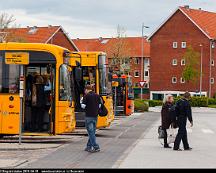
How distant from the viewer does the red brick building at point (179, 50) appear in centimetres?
9794

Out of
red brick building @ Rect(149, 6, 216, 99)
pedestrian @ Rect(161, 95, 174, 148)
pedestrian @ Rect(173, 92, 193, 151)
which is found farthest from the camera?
red brick building @ Rect(149, 6, 216, 99)

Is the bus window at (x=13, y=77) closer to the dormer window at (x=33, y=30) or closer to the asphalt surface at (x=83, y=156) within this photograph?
the asphalt surface at (x=83, y=156)

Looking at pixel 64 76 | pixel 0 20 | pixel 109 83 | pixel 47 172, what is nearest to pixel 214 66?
pixel 0 20

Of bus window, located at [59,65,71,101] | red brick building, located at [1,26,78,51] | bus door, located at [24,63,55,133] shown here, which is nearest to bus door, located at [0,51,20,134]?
bus door, located at [24,63,55,133]

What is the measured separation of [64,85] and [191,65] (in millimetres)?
73194

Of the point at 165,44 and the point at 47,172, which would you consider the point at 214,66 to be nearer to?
the point at 165,44

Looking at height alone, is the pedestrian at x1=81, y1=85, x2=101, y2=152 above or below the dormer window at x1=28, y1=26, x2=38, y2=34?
below

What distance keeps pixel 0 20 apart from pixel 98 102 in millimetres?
46883

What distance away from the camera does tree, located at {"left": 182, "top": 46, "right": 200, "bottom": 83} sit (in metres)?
92.4

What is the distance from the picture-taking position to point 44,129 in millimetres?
20328

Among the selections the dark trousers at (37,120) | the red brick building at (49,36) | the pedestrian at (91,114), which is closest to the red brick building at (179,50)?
the red brick building at (49,36)

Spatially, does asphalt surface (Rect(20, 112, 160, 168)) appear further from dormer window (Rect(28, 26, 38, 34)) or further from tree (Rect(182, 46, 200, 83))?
dormer window (Rect(28, 26, 38, 34))

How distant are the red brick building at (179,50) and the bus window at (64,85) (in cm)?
7767

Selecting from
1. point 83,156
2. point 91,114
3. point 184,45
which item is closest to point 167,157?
point 83,156
